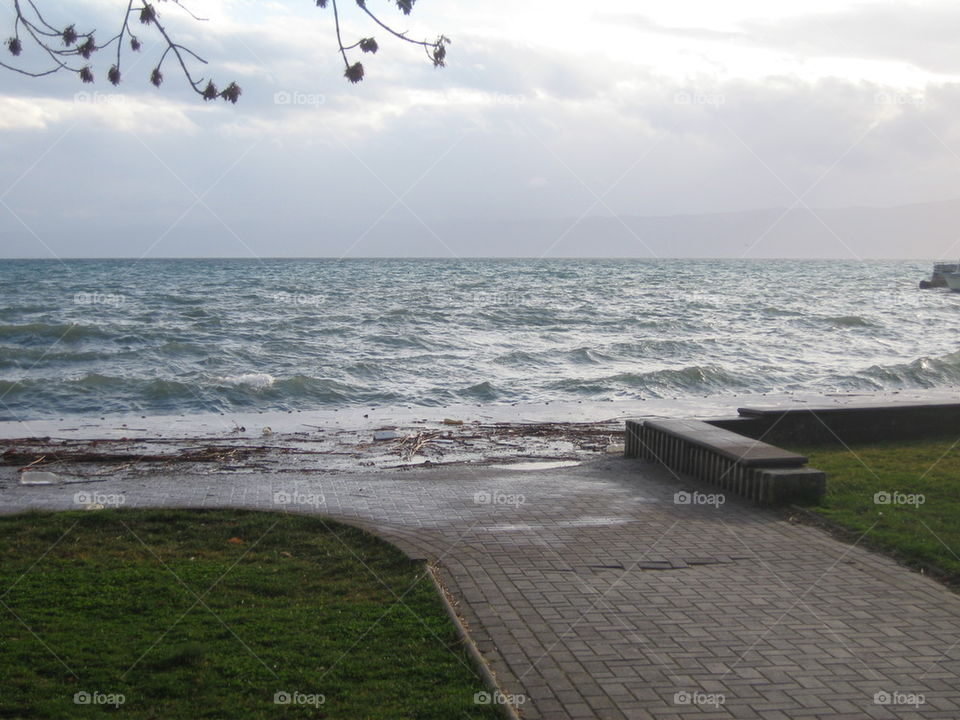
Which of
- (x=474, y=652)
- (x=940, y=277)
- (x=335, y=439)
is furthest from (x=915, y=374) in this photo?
(x=940, y=277)

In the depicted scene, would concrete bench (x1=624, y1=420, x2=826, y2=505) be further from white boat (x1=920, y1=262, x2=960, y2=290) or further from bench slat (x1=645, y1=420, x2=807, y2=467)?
white boat (x1=920, y1=262, x2=960, y2=290)

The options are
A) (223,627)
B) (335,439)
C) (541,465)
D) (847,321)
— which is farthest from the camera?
(847,321)

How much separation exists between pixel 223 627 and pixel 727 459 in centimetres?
583

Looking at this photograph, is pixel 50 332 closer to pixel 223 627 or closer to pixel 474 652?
pixel 223 627

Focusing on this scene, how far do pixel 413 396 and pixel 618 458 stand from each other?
9690mm

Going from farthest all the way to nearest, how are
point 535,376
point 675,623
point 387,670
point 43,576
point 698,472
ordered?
1. point 535,376
2. point 698,472
3. point 43,576
4. point 675,623
5. point 387,670

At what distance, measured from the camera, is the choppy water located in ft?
71.2

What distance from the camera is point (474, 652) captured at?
5.42 m

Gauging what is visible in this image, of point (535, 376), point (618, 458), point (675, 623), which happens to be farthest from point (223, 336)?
point (675, 623)

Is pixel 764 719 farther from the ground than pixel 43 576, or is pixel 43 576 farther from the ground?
pixel 764 719

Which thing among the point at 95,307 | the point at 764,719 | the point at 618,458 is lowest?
the point at 95,307

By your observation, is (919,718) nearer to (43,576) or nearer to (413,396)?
(43,576)

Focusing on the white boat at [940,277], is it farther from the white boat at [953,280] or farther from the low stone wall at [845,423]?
the low stone wall at [845,423]

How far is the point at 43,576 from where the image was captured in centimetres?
707
